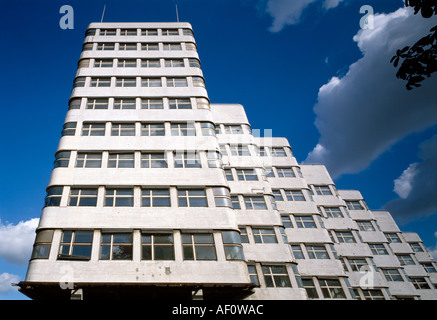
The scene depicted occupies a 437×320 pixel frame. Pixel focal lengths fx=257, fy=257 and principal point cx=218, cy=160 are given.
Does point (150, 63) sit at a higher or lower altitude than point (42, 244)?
higher

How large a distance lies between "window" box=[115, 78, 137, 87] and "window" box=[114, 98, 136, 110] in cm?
194

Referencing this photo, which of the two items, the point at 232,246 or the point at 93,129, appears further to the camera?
the point at 93,129

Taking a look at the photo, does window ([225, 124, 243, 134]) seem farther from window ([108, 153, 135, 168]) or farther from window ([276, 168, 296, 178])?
window ([108, 153, 135, 168])

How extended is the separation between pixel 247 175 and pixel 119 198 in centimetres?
1296

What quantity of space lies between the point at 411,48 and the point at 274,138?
30.4 m

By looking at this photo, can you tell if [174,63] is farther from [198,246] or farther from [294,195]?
[294,195]

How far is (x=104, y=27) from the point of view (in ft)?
94.6

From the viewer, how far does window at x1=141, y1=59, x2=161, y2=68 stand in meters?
26.0

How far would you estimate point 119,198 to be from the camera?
17156mm

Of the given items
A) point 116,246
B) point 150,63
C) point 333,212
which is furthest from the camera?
point 333,212

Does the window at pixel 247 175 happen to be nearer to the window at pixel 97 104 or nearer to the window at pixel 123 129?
the window at pixel 123 129

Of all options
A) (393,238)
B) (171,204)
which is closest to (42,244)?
(171,204)

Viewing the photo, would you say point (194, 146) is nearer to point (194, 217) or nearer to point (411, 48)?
point (194, 217)
